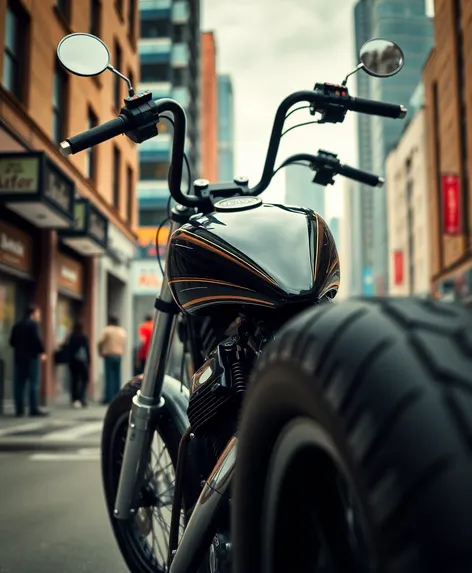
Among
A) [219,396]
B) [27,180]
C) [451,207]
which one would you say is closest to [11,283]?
[27,180]

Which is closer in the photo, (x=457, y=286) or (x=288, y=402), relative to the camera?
(x=288, y=402)

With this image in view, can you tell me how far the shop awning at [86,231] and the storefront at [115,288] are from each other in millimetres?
1864

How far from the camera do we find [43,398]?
48.2ft

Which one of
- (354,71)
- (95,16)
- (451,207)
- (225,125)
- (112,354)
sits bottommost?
(112,354)

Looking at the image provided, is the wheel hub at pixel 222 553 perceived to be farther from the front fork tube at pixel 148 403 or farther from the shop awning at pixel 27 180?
the shop awning at pixel 27 180

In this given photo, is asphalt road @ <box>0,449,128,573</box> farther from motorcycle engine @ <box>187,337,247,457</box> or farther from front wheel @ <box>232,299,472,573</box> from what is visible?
front wheel @ <box>232,299,472,573</box>

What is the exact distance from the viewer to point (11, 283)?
46.4 ft

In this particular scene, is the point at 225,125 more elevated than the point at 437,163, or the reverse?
the point at 225,125

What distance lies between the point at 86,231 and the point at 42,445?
29.8 ft

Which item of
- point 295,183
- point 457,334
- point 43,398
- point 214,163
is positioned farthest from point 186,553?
point 214,163

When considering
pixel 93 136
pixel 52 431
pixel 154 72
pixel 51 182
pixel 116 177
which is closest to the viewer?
pixel 93 136

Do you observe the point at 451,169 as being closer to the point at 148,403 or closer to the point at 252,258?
the point at 148,403

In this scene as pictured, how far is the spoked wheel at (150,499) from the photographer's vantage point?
242cm

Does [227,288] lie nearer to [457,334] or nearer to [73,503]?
[457,334]
